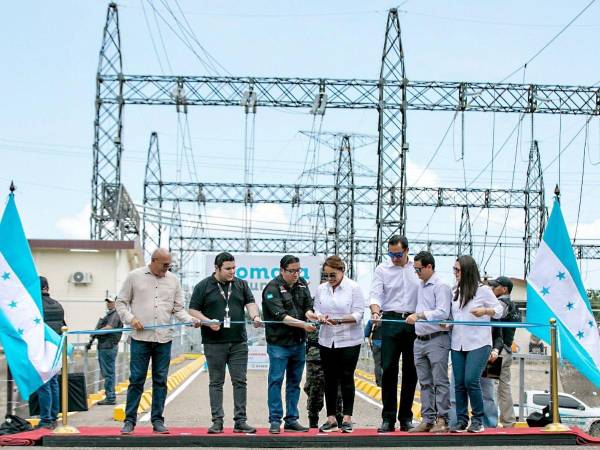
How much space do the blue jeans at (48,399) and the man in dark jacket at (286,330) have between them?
8.94 ft

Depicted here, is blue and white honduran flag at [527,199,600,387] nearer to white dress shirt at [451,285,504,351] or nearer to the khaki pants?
white dress shirt at [451,285,504,351]

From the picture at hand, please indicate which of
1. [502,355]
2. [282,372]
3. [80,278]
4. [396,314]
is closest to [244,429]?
[282,372]

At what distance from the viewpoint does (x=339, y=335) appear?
11.2m

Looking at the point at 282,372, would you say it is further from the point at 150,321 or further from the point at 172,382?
the point at 172,382

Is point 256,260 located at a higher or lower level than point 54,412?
higher

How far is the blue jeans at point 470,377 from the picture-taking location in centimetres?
1085

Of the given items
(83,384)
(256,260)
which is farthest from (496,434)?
(256,260)

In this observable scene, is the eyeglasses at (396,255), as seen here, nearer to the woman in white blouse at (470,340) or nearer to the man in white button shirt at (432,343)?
the man in white button shirt at (432,343)

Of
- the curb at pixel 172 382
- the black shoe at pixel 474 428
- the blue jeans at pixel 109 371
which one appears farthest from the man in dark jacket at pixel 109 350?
the black shoe at pixel 474 428

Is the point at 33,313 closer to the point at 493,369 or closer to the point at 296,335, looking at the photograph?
the point at 296,335

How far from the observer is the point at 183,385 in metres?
26.4

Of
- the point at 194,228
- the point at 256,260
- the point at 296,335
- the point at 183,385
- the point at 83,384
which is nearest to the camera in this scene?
the point at 296,335

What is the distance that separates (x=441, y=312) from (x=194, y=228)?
59.2m

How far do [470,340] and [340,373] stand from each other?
1475 mm
